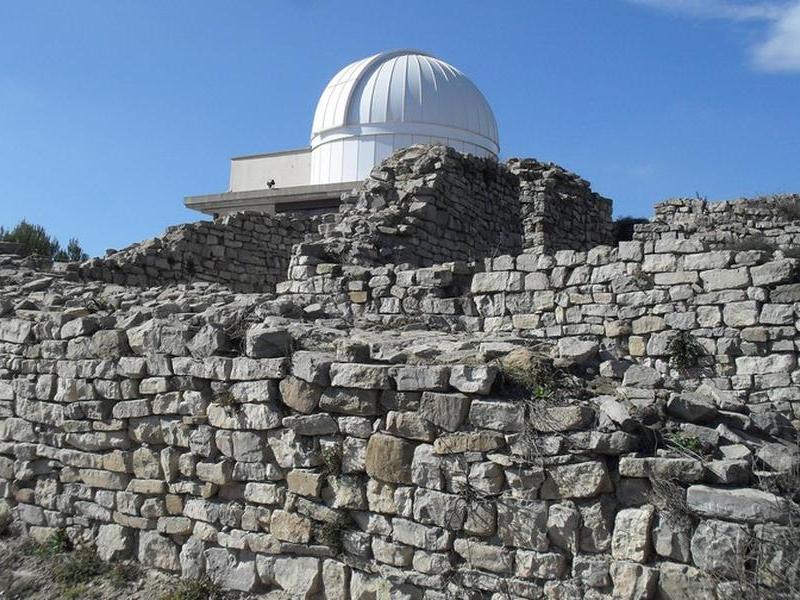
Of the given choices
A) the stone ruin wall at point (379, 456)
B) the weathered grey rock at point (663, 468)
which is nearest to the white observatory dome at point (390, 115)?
the stone ruin wall at point (379, 456)

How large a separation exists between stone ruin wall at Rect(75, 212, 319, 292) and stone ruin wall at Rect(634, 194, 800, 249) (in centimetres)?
689

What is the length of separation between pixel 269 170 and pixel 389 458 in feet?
78.8

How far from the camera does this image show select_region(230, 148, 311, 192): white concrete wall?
2734 centimetres

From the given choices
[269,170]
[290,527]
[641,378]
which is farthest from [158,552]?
[269,170]

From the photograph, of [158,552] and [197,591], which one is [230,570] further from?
[158,552]

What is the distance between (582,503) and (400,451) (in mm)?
1142

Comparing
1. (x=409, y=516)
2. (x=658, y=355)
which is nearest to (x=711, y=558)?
(x=409, y=516)

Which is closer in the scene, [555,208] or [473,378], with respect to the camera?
[473,378]

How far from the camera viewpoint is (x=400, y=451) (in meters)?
4.98

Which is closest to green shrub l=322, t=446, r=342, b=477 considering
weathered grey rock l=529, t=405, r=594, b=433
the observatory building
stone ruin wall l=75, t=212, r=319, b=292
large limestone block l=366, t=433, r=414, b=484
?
large limestone block l=366, t=433, r=414, b=484

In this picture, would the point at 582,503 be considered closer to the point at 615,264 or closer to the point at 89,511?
the point at 89,511

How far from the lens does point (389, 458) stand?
5012 mm

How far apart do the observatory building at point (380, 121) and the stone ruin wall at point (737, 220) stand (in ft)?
31.3

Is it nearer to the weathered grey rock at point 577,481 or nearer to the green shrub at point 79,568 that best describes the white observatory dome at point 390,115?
the green shrub at point 79,568
